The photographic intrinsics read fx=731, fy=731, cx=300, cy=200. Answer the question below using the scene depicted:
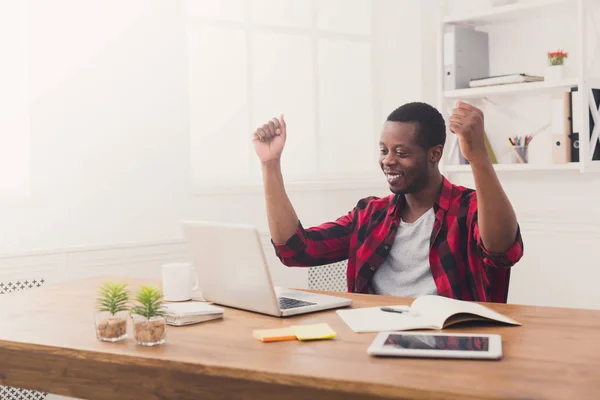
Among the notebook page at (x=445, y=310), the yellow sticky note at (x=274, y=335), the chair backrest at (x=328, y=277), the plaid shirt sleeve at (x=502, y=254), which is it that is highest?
the plaid shirt sleeve at (x=502, y=254)

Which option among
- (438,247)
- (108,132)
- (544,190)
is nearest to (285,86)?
(108,132)

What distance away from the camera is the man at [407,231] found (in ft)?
6.80

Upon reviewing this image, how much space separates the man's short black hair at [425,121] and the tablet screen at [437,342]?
2.99 ft

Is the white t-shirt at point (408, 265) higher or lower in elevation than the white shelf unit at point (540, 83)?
lower

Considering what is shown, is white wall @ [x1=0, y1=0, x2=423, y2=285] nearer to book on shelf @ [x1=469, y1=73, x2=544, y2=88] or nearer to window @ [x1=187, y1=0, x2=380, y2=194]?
window @ [x1=187, y1=0, x2=380, y2=194]

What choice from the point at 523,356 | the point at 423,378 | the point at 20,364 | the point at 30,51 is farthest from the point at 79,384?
the point at 30,51

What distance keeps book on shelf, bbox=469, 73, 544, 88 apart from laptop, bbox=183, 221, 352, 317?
5.95 feet

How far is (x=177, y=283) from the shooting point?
197cm

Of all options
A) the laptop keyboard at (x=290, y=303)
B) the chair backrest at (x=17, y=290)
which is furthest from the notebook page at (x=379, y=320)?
the chair backrest at (x=17, y=290)

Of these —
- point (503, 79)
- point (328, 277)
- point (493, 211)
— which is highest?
point (503, 79)

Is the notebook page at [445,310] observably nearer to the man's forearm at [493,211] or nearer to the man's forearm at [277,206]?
the man's forearm at [493,211]

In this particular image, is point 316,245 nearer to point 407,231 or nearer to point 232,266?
point 407,231

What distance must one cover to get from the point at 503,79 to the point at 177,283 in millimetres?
2024

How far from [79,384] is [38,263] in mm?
1615
